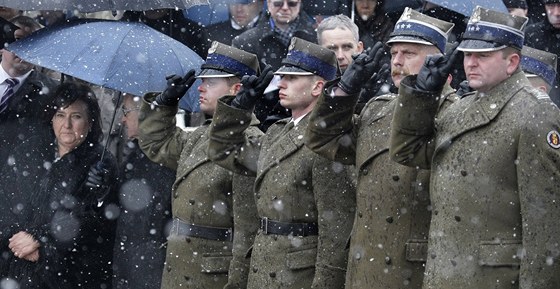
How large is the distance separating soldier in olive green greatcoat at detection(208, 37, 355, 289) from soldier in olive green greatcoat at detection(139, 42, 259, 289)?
655 millimetres

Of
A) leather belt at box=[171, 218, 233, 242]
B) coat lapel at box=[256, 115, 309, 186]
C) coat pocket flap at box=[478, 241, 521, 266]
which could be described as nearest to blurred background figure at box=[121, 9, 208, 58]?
leather belt at box=[171, 218, 233, 242]

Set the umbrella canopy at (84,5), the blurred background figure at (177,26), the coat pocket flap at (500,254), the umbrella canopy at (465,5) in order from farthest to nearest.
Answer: the blurred background figure at (177,26) → the umbrella canopy at (465,5) → the umbrella canopy at (84,5) → the coat pocket flap at (500,254)

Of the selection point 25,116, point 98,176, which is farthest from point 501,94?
point 25,116

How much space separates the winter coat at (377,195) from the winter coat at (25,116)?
3569mm

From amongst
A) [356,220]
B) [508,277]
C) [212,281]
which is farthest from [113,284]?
[508,277]

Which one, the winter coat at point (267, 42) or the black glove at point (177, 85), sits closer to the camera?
the black glove at point (177, 85)

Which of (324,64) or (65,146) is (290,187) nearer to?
(324,64)

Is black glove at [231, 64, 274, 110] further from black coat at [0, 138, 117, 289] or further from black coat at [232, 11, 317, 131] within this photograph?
black coat at [0, 138, 117, 289]

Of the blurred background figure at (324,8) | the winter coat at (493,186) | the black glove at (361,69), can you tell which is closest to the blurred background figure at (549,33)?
the blurred background figure at (324,8)

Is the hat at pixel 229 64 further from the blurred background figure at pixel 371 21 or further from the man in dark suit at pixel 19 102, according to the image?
the man in dark suit at pixel 19 102

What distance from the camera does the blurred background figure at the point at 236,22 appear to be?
11078 millimetres

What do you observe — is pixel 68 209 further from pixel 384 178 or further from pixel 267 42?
pixel 384 178

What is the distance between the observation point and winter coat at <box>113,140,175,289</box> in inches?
387

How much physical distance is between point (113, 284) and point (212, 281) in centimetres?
165
